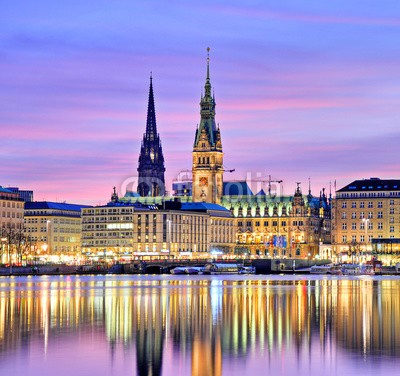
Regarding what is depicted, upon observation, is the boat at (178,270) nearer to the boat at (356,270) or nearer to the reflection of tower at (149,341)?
the boat at (356,270)

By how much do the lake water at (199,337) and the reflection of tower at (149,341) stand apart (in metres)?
0.04

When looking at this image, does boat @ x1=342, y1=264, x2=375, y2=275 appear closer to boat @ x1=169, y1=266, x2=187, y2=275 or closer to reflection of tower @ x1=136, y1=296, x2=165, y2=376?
boat @ x1=169, y1=266, x2=187, y2=275

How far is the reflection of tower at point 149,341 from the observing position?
4056cm

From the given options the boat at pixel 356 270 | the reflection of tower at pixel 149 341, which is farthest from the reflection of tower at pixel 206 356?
the boat at pixel 356 270

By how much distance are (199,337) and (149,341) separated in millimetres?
2868

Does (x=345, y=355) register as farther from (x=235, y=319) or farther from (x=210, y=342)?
(x=235, y=319)

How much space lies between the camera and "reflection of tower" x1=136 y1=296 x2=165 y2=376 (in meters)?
40.6

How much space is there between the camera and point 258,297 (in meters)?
86.1

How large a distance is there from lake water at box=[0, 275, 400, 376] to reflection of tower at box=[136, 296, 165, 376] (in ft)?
0.12

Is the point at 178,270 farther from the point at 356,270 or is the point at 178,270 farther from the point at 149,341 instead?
the point at 149,341

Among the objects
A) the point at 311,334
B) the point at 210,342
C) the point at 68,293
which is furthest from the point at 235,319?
the point at 68,293

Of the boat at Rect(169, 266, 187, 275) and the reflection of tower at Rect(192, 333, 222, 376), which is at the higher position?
the boat at Rect(169, 266, 187, 275)

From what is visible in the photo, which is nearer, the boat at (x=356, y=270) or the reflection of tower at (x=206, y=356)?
the reflection of tower at (x=206, y=356)

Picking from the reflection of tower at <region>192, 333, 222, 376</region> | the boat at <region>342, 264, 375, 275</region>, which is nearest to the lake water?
the reflection of tower at <region>192, 333, 222, 376</region>
